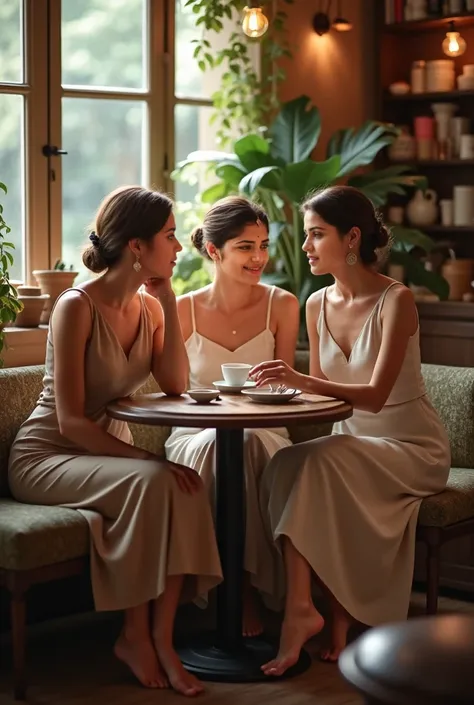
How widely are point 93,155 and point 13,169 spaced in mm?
399

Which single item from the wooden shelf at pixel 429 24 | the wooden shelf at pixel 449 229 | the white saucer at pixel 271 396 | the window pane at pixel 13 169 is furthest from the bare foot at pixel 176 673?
the wooden shelf at pixel 429 24

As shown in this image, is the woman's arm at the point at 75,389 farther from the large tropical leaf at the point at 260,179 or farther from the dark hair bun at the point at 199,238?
the large tropical leaf at the point at 260,179

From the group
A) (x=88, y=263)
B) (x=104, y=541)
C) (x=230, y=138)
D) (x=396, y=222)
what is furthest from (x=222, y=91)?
(x=104, y=541)

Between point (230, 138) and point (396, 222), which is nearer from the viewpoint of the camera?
point (230, 138)

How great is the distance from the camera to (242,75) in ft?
16.8

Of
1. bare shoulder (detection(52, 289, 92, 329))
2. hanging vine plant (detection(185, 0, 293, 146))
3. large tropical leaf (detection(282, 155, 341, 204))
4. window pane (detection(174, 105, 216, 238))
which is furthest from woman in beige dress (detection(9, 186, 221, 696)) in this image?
hanging vine plant (detection(185, 0, 293, 146))

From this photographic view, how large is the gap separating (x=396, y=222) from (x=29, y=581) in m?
3.01

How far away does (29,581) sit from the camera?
10.1ft

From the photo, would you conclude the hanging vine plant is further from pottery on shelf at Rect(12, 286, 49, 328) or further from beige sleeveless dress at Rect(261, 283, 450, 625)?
beige sleeveless dress at Rect(261, 283, 450, 625)

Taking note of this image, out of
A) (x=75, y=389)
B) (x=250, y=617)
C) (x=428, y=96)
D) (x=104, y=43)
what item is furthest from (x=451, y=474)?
(x=428, y=96)

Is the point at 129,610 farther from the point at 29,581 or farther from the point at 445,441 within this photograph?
the point at 445,441

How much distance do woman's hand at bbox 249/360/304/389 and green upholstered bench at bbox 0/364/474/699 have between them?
55 centimetres

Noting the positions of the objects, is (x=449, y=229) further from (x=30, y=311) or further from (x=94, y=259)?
(x=94, y=259)

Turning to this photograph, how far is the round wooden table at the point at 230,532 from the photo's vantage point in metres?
3.16
